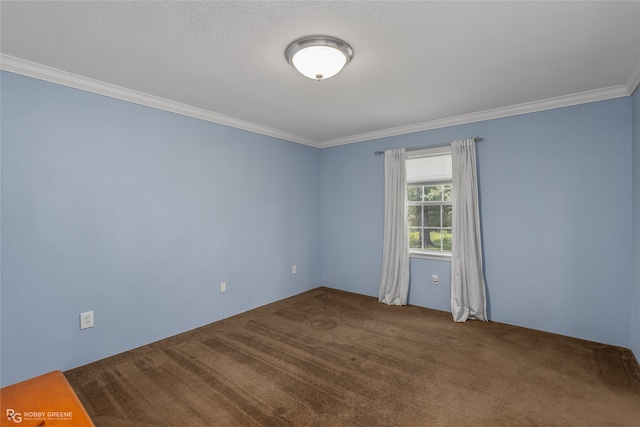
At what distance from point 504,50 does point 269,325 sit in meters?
3.39

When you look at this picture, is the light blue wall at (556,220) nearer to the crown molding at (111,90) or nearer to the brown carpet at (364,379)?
the brown carpet at (364,379)

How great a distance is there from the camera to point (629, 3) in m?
1.68

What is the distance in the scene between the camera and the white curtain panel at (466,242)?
11.8ft

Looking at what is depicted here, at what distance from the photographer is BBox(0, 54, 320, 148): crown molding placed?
228cm

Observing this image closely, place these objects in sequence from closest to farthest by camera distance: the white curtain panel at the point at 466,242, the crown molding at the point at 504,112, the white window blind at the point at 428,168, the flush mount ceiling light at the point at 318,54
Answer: the flush mount ceiling light at the point at 318,54 → the crown molding at the point at 504,112 → the white curtain panel at the point at 466,242 → the white window blind at the point at 428,168

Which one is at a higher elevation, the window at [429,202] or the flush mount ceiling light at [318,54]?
the flush mount ceiling light at [318,54]

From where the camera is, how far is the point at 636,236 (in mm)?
2688

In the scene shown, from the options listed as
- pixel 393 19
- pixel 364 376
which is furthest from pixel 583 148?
pixel 364 376

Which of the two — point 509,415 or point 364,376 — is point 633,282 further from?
point 364,376

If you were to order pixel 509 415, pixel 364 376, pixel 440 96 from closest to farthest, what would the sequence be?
1. pixel 509 415
2. pixel 364 376
3. pixel 440 96

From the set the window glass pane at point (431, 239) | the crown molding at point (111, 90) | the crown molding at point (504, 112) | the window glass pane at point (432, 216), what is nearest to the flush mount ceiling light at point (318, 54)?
the crown molding at point (111, 90)

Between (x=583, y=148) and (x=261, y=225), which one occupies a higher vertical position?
(x=583, y=148)

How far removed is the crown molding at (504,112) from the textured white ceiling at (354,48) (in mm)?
19

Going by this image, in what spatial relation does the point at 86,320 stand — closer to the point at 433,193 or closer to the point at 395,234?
the point at 395,234
